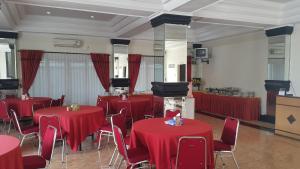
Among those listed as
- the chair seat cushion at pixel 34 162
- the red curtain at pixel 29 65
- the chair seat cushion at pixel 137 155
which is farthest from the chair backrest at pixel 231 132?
the red curtain at pixel 29 65

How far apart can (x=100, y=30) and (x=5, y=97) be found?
3.69 meters

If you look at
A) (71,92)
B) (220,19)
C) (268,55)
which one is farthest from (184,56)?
(71,92)

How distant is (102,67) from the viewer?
8844 mm

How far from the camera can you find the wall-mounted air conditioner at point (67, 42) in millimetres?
8203

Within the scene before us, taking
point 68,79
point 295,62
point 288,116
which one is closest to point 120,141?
point 288,116

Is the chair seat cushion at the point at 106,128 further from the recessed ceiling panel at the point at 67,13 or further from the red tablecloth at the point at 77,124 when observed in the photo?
the recessed ceiling panel at the point at 67,13

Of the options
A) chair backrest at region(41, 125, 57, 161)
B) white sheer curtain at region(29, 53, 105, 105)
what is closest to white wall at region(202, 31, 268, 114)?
white sheer curtain at region(29, 53, 105, 105)

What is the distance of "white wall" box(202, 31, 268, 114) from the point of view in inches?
302

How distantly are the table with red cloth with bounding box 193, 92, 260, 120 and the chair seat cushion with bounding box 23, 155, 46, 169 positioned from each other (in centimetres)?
629

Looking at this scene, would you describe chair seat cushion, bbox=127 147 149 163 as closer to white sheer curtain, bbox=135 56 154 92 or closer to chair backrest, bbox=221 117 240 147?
chair backrest, bbox=221 117 240 147

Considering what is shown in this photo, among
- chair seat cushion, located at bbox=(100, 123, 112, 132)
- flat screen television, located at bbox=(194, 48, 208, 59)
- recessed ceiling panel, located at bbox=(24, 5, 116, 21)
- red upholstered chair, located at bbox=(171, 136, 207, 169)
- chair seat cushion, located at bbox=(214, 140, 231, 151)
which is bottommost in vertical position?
chair seat cushion, located at bbox=(214, 140, 231, 151)

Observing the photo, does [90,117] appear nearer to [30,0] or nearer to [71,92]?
[30,0]

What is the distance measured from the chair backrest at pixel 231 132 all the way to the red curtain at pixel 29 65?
21.5ft

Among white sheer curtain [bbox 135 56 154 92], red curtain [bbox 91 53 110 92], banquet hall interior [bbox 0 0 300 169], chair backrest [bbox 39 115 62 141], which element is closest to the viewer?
banquet hall interior [bbox 0 0 300 169]
